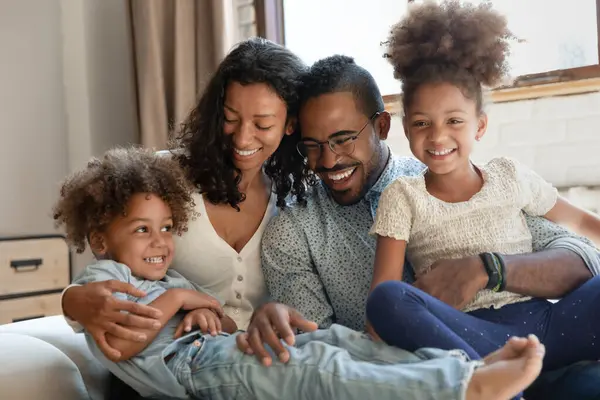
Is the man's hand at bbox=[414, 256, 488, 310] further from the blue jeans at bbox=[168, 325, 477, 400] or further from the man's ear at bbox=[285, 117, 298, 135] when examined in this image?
the man's ear at bbox=[285, 117, 298, 135]

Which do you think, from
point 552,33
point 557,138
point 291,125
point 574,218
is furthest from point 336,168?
point 552,33

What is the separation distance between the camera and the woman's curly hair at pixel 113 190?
1.45 metres

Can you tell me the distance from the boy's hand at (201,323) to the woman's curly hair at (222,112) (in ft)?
1.18

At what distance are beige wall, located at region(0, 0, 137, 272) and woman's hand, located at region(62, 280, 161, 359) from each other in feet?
6.43

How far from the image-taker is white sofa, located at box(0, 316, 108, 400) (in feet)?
4.10

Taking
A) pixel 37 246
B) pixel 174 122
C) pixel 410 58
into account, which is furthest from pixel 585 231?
pixel 37 246

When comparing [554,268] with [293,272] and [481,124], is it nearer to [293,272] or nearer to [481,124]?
[481,124]

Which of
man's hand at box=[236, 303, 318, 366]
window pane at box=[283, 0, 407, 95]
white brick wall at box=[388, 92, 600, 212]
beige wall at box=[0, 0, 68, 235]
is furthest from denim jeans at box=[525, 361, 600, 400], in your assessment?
beige wall at box=[0, 0, 68, 235]

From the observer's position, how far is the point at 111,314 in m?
1.25

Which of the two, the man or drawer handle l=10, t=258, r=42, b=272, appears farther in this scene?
drawer handle l=10, t=258, r=42, b=272

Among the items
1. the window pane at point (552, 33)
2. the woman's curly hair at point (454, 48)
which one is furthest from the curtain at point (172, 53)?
the woman's curly hair at point (454, 48)

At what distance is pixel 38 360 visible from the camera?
1.31 metres

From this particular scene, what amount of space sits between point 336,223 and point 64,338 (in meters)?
0.68

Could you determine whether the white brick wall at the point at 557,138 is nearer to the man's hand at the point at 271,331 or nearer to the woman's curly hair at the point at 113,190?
the woman's curly hair at the point at 113,190
